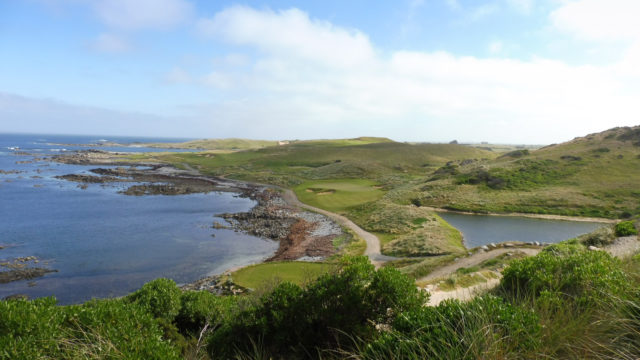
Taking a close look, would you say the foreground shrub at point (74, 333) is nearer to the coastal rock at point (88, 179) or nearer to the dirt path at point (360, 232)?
the dirt path at point (360, 232)

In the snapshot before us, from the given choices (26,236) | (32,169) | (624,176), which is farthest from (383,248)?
(32,169)

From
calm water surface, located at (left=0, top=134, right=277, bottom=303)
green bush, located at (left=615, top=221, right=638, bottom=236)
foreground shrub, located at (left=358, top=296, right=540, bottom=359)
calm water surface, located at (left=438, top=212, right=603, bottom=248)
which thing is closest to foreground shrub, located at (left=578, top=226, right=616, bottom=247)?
green bush, located at (left=615, top=221, right=638, bottom=236)

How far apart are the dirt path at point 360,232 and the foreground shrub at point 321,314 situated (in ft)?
62.2

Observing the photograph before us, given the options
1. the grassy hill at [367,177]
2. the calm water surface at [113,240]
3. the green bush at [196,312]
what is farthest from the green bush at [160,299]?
the grassy hill at [367,177]

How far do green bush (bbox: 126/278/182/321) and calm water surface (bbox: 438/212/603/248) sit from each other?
3099 cm

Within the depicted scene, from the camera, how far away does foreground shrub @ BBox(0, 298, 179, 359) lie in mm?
6195

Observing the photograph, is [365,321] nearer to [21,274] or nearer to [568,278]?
[568,278]

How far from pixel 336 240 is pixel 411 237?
27.1 ft

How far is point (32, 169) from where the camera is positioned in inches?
3629

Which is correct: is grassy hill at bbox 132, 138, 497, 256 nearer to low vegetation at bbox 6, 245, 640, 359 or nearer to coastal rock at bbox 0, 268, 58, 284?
low vegetation at bbox 6, 245, 640, 359

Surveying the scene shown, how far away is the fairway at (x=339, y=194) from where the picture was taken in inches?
2221

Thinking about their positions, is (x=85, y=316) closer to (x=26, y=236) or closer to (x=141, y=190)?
(x=26, y=236)

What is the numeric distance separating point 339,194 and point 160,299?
169 ft

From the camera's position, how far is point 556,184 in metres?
63.9
